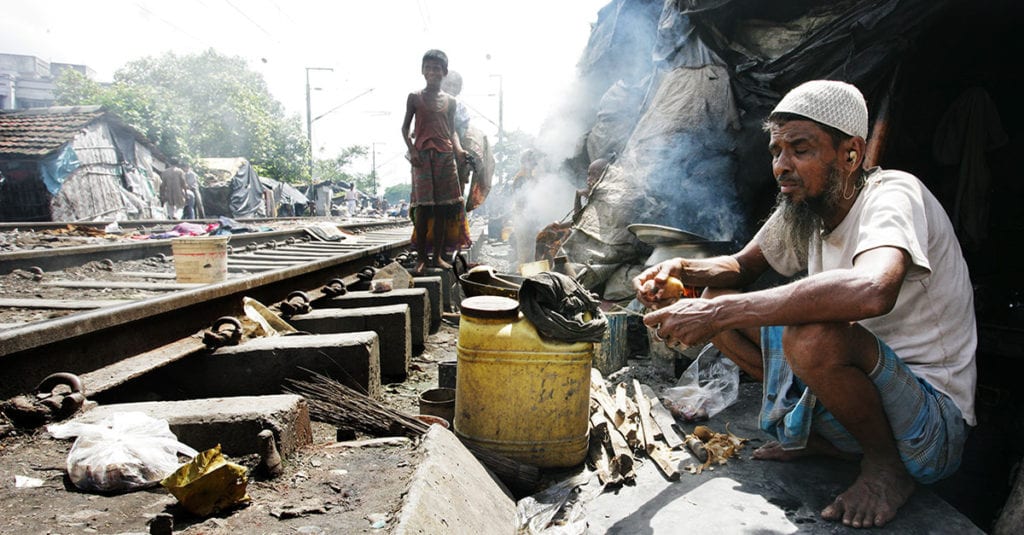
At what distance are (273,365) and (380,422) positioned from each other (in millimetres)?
866

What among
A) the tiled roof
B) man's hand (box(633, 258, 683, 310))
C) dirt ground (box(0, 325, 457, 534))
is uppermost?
the tiled roof

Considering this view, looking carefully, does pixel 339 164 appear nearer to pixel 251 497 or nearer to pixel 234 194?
pixel 234 194

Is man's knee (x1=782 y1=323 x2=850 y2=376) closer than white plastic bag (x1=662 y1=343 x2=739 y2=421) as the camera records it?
Yes

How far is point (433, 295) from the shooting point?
6.32 metres

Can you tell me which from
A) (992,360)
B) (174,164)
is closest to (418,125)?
(992,360)

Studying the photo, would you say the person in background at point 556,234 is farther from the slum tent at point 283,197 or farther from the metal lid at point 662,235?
the slum tent at point 283,197

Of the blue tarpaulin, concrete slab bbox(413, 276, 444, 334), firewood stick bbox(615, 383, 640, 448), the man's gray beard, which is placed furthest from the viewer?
the blue tarpaulin

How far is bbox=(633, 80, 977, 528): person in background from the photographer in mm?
2066

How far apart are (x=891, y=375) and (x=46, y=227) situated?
12.4 meters

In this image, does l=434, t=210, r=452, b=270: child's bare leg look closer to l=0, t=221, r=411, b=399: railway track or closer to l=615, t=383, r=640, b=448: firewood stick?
l=0, t=221, r=411, b=399: railway track

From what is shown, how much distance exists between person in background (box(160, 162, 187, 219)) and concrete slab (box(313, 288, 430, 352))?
1841 cm

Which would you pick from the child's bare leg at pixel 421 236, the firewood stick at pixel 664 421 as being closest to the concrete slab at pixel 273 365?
the firewood stick at pixel 664 421

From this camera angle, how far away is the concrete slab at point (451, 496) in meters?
1.77

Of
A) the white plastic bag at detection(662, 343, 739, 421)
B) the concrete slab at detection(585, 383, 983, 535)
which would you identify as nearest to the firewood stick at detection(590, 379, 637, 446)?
the concrete slab at detection(585, 383, 983, 535)
